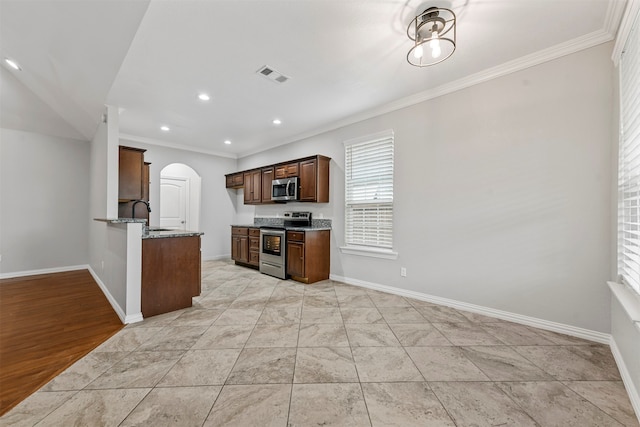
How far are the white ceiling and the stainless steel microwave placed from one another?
4.06ft

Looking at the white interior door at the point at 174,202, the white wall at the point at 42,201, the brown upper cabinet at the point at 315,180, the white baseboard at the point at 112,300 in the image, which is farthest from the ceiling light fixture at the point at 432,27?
the white wall at the point at 42,201

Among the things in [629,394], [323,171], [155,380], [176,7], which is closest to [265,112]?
[323,171]

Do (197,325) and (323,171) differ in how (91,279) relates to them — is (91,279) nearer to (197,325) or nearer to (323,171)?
(197,325)

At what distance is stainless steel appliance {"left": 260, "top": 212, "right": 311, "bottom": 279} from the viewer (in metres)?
4.56

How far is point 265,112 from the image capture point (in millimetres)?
4082

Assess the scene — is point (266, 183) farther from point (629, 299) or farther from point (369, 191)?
point (629, 299)

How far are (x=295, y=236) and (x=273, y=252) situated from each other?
2.33 ft

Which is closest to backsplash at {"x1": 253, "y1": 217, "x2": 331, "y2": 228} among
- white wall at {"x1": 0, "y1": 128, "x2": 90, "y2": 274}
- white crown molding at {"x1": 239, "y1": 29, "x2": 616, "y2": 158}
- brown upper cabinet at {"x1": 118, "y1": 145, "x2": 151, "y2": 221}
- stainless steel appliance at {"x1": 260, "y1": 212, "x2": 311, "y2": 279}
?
stainless steel appliance at {"x1": 260, "y1": 212, "x2": 311, "y2": 279}

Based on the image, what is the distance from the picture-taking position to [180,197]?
6.27 m

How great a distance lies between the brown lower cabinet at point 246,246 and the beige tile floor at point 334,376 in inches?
94.8

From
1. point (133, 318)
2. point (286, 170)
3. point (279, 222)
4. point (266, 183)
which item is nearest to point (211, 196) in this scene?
point (266, 183)

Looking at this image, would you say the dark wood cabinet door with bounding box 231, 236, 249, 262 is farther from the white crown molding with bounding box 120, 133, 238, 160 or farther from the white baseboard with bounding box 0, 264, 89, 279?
the white baseboard with bounding box 0, 264, 89, 279

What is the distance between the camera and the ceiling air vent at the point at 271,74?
2.85m

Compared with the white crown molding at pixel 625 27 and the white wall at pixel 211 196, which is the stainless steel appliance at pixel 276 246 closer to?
the white wall at pixel 211 196
